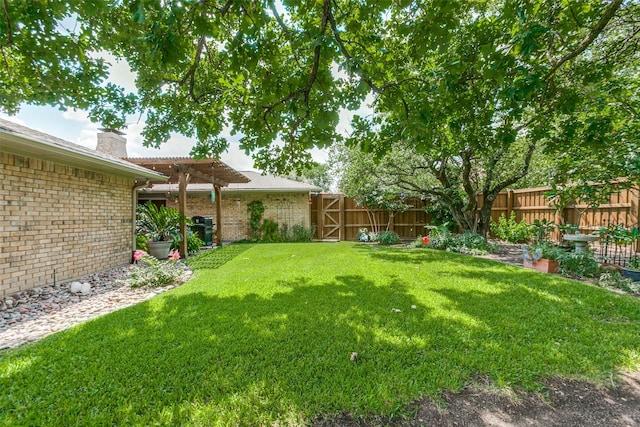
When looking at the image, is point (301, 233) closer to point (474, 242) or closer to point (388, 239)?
point (388, 239)

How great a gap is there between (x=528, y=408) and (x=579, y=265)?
5.28m

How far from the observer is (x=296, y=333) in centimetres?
293

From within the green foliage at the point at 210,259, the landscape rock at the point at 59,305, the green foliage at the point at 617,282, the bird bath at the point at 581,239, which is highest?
the bird bath at the point at 581,239

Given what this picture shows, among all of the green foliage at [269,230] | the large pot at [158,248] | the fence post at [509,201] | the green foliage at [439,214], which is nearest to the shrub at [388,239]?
the green foliage at [439,214]

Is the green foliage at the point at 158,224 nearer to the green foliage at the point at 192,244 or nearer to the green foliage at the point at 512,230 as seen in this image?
the green foliage at the point at 192,244

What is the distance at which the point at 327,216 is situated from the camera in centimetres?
1346

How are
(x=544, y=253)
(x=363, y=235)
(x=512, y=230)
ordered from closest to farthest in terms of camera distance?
(x=544, y=253)
(x=512, y=230)
(x=363, y=235)

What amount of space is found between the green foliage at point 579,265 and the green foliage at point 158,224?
946 cm

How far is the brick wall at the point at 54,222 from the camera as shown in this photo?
13.9 feet

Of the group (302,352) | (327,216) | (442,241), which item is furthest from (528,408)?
(327,216)

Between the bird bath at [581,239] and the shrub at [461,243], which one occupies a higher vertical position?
the bird bath at [581,239]

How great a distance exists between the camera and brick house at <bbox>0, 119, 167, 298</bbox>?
4.20 metres

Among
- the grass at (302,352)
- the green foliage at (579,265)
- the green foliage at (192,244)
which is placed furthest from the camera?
the green foliage at (192,244)

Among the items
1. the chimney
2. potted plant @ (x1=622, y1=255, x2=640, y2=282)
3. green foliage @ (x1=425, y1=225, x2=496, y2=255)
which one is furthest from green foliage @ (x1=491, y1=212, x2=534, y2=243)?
the chimney
